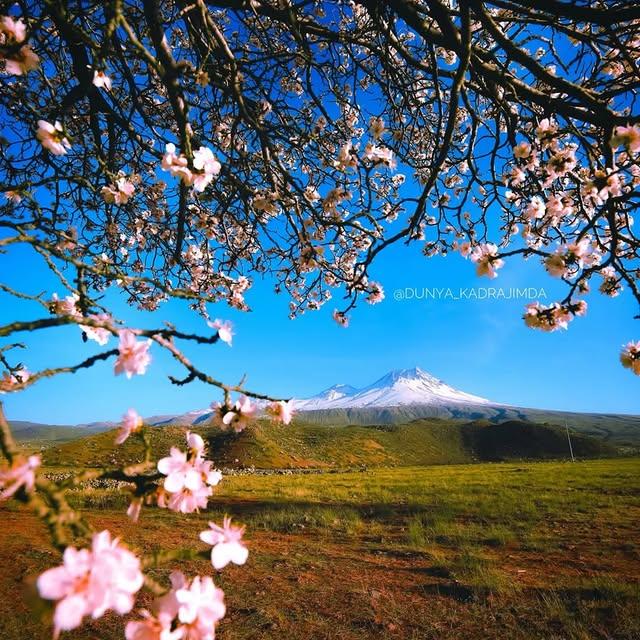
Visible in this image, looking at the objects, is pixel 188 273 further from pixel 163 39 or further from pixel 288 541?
pixel 288 541

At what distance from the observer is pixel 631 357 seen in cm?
295

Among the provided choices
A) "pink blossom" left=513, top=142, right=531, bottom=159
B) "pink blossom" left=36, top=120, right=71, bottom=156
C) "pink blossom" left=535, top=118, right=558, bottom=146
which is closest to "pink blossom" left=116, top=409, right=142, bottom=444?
"pink blossom" left=36, top=120, right=71, bottom=156

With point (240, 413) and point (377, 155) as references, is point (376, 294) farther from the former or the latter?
point (240, 413)

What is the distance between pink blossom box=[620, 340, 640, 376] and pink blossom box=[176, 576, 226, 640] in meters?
3.06

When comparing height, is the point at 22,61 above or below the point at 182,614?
above

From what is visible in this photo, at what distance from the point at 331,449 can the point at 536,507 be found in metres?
54.3

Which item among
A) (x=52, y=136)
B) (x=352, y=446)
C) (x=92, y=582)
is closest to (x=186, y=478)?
(x=92, y=582)

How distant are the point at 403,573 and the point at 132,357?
18.1 ft

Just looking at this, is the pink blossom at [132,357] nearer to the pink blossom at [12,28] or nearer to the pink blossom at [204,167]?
the pink blossom at [204,167]

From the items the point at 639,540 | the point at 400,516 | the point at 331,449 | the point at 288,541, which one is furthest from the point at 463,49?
the point at 331,449

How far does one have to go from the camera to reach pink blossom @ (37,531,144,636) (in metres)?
0.76

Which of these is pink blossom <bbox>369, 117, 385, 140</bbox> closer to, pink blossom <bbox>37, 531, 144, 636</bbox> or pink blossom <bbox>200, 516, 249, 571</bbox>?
pink blossom <bbox>200, 516, 249, 571</bbox>

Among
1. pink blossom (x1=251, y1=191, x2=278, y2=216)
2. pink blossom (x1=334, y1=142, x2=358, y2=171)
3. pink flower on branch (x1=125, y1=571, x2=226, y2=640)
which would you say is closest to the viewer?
pink flower on branch (x1=125, y1=571, x2=226, y2=640)

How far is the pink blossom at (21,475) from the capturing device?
0.87 m
